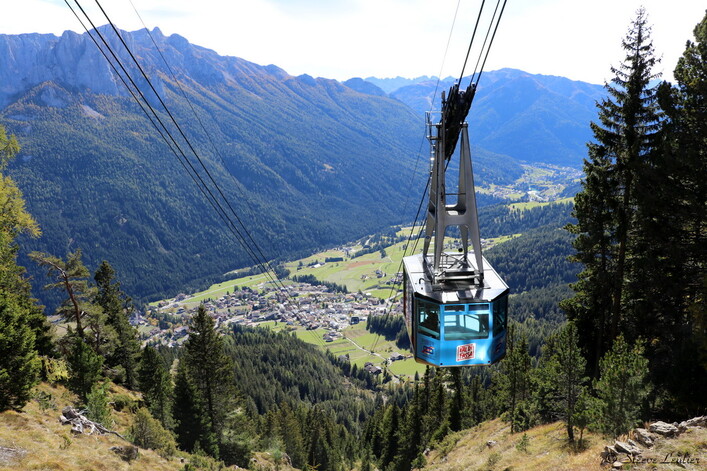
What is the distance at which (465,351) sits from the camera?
1442 centimetres

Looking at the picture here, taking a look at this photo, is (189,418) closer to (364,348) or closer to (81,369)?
(81,369)

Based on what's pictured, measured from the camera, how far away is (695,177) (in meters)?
17.9

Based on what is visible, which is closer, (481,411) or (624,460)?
(624,460)

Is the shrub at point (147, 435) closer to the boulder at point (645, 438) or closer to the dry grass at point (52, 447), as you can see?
the dry grass at point (52, 447)

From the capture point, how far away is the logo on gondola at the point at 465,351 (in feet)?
47.2

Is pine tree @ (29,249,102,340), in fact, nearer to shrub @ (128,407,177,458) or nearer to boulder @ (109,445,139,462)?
shrub @ (128,407,177,458)

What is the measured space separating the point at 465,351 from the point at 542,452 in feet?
37.7

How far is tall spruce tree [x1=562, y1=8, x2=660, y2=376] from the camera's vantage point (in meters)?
20.0

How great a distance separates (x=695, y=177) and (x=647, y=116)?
153 inches

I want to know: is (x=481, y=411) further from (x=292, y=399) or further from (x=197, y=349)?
(x=292, y=399)

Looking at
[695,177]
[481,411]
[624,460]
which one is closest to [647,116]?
[695,177]

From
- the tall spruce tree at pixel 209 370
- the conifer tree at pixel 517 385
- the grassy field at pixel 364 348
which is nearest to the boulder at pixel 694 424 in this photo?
the conifer tree at pixel 517 385

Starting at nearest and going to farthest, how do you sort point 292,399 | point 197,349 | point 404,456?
point 197,349 → point 404,456 → point 292,399

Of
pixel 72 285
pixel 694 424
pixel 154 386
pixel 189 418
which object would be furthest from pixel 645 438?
pixel 154 386
